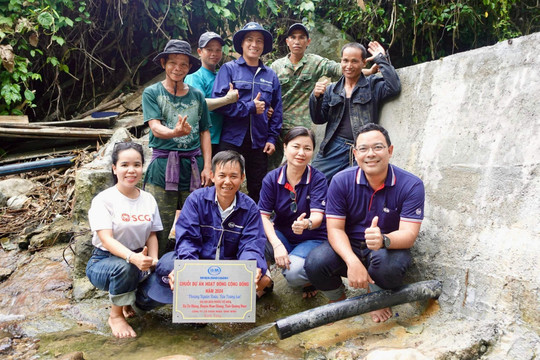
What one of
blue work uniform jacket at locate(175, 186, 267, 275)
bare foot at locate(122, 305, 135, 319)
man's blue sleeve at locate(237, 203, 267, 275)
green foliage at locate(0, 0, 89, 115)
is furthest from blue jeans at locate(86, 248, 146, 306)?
green foliage at locate(0, 0, 89, 115)

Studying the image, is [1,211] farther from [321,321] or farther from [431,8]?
[431,8]

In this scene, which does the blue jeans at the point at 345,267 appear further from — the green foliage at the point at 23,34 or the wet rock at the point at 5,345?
the green foliage at the point at 23,34

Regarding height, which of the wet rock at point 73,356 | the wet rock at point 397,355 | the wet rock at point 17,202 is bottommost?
the wet rock at point 73,356

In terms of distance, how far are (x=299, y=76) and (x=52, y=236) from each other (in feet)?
10.7

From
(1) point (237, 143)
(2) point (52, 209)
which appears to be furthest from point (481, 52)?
(2) point (52, 209)

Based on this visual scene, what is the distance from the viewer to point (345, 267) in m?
2.93

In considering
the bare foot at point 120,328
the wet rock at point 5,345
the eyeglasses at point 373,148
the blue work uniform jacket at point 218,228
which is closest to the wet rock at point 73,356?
the bare foot at point 120,328

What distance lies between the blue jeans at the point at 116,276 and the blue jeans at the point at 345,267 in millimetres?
1240

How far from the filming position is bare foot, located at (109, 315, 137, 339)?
2.97m

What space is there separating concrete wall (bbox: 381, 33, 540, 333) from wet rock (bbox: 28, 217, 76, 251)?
3.70 metres

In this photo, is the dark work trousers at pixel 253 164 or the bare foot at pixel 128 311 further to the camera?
the dark work trousers at pixel 253 164

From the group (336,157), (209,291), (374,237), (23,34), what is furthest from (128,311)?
(23,34)

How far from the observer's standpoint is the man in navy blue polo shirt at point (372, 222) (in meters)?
2.68

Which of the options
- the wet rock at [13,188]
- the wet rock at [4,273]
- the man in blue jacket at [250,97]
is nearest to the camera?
the man in blue jacket at [250,97]
